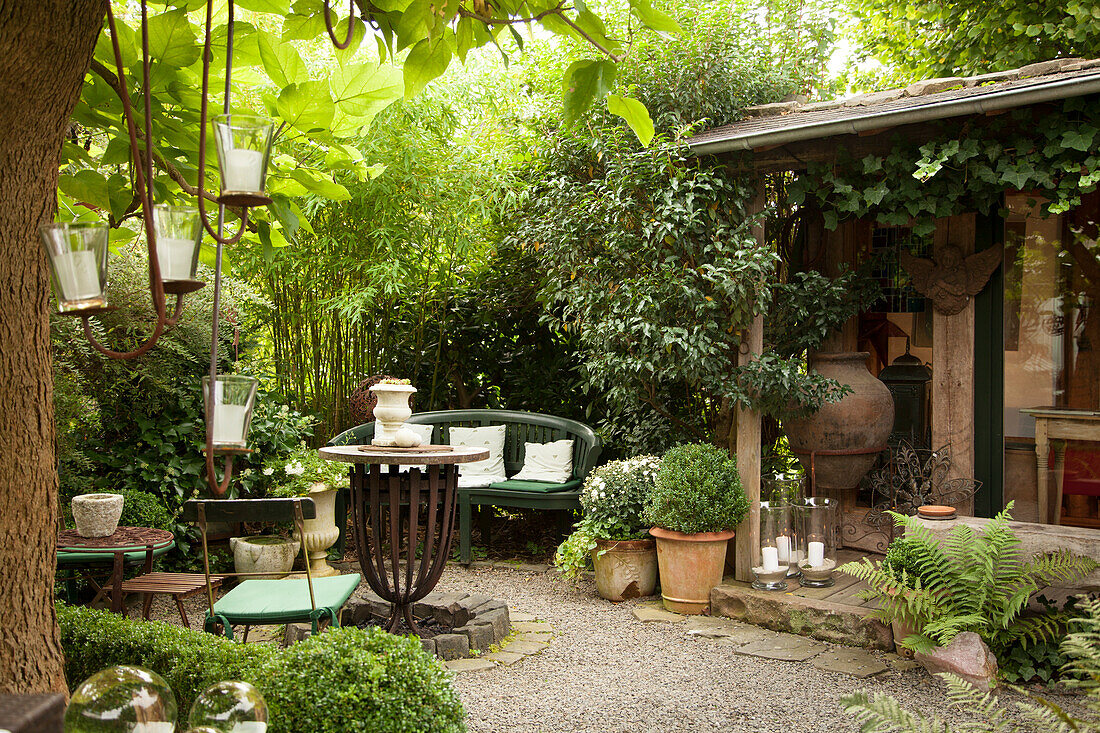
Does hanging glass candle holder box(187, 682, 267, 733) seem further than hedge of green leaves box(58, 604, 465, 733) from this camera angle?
No

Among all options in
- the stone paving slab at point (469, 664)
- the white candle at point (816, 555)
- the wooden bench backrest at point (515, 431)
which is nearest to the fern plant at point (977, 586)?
the white candle at point (816, 555)

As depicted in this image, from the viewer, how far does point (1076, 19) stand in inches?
251

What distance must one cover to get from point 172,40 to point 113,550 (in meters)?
3.03

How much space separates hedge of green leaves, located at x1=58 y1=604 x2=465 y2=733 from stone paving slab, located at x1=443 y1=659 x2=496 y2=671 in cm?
143

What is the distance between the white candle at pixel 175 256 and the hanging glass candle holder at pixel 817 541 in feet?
14.5

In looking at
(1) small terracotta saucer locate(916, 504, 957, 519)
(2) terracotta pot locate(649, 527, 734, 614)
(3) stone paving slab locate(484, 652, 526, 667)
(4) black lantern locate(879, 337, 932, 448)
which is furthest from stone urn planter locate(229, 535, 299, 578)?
(4) black lantern locate(879, 337, 932, 448)

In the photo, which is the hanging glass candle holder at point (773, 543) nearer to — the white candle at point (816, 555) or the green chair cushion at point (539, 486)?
the white candle at point (816, 555)

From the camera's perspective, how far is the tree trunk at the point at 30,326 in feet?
6.16

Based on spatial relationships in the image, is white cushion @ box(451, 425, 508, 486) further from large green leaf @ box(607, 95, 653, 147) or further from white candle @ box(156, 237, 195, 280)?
white candle @ box(156, 237, 195, 280)

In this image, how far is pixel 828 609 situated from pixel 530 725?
197 cm

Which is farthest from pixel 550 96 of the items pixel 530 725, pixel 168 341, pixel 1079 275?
pixel 530 725

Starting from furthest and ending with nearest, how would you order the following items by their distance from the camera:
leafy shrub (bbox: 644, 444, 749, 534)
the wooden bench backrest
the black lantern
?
1. the wooden bench backrest
2. the black lantern
3. leafy shrub (bbox: 644, 444, 749, 534)

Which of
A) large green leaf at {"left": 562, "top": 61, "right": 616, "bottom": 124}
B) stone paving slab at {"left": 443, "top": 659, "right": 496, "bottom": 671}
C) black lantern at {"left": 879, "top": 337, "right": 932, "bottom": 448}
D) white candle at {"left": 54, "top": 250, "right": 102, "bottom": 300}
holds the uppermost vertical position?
large green leaf at {"left": 562, "top": 61, "right": 616, "bottom": 124}

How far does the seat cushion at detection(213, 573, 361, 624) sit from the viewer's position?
11.5ft
